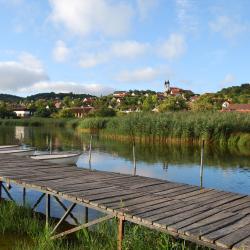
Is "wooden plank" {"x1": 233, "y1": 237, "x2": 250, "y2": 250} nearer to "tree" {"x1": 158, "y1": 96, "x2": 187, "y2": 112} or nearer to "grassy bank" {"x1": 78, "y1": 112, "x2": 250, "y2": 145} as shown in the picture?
"grassy bank" {"x1": 78, "y1": 112, "x2": 250, "y2": 145}

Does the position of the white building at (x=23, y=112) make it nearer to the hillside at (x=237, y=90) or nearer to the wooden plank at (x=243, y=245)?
the hillside at (x=237, y=90)

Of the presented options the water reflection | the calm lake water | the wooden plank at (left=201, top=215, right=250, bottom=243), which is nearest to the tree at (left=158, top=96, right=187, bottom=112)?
the calm lake water

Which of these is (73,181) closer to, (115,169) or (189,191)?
(189,191)

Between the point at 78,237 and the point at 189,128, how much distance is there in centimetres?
2864

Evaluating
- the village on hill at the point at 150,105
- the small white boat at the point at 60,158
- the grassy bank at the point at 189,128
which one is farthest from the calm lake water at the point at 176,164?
the village on hill at the point at 150,105

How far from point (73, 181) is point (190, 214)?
4.64 m

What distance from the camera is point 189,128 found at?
3772 centimetres

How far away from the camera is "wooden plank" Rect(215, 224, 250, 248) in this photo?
666cm

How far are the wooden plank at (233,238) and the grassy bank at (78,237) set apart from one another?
A: 4.13 ft

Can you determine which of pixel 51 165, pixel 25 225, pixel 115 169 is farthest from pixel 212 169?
pixel 25 225

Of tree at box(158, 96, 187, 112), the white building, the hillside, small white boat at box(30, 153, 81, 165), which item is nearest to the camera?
small white boat at box(30, 153, 81, 165)

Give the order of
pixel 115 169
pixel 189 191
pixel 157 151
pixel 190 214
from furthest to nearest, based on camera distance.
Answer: pixel 157 151 < pixel 115 169 < pixel 189 191 < pixel 190 214

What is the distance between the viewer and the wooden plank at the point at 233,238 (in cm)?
666

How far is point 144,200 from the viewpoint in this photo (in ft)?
31.5
